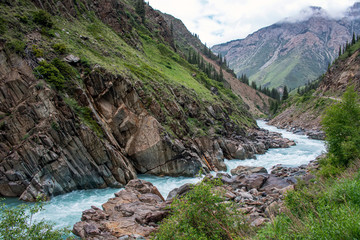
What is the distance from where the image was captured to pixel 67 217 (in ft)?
49.4

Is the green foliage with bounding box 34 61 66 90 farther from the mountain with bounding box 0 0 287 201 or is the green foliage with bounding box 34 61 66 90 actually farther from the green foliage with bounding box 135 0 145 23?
the green foliage with bounding box 135 0 145 23

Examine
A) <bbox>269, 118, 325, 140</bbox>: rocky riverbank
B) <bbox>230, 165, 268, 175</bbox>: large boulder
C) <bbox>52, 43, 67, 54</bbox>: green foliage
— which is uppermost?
<bbox>52, 43, 67, 54</bbox>: green foliage

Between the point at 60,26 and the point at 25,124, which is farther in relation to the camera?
the point at 60,26

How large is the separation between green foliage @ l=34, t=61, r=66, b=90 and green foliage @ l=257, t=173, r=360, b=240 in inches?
852

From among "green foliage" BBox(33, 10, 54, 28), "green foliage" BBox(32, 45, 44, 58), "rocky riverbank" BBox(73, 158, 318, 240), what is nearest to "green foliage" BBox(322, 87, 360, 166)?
"rocky riverbank" BBox(73, 158, 318, 240)

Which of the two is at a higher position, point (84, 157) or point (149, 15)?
point (149, 15)

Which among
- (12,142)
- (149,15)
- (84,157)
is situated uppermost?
(149,15)

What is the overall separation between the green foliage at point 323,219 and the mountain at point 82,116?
16.5 m

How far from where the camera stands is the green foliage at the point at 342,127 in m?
17.0

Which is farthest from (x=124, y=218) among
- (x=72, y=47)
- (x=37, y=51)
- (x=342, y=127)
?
(x=72, y=47)

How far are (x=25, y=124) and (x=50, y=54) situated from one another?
29.2ft

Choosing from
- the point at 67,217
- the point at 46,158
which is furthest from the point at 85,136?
the point at 67,217

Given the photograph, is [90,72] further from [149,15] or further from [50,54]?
[149,15]

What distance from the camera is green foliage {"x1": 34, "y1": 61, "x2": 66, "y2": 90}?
2060cm
